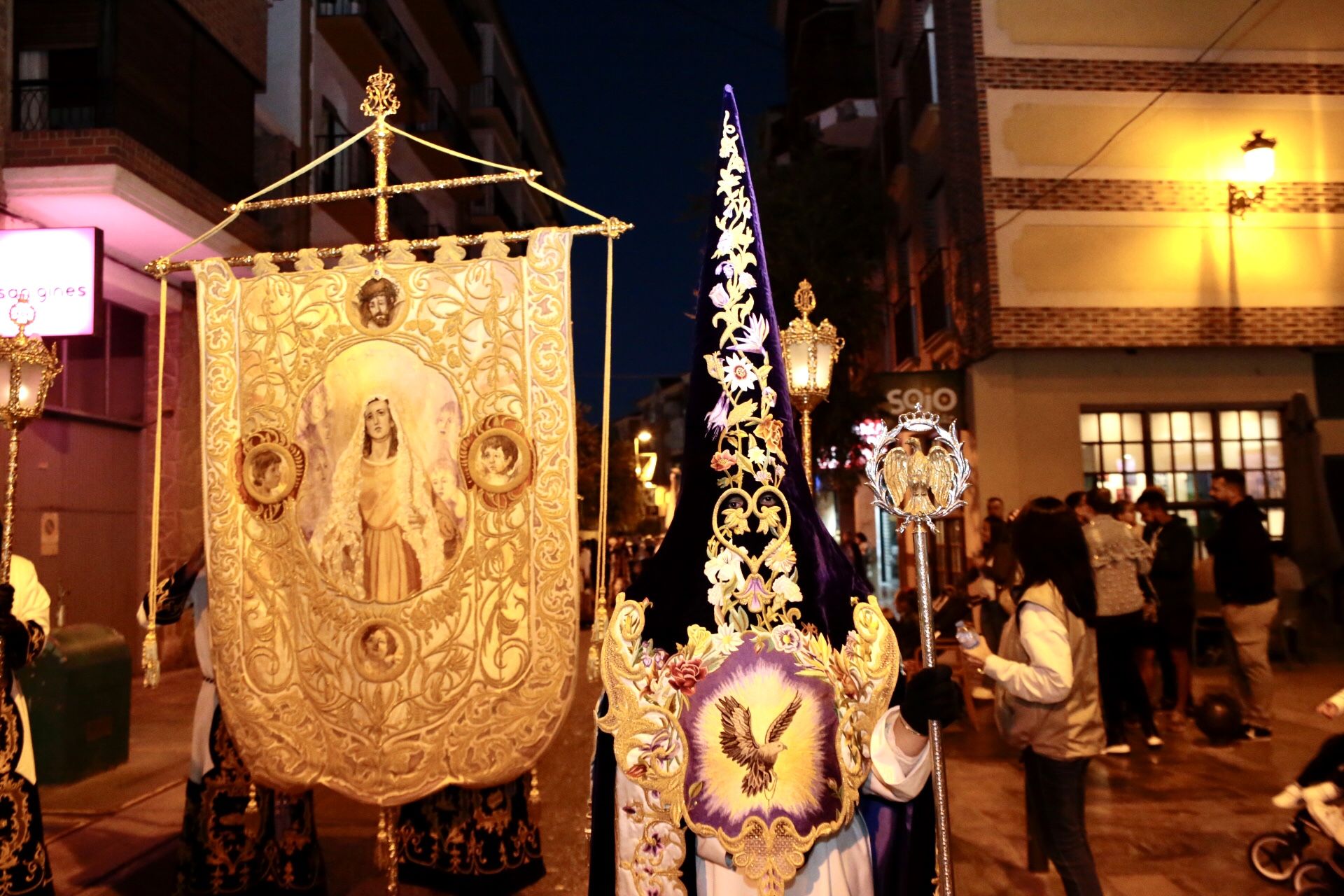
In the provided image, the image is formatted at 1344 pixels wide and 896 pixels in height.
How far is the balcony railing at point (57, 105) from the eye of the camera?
419 inches

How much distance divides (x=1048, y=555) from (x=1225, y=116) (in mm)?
12723

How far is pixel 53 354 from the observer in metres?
4.99

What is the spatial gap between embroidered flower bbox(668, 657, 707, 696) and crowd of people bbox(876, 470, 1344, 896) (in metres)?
1.08

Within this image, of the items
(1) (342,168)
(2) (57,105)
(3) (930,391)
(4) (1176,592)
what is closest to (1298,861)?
(4) (1176,592)

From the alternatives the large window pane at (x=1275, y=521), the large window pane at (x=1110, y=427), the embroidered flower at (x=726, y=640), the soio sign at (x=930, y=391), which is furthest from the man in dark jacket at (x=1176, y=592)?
the embroidered flower at (x=726, y=640)

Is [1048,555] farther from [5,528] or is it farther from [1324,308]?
[1324,308]

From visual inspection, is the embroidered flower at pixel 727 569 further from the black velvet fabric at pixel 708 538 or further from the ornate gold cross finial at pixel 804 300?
the ornate gold cross finial at pixel 804 300

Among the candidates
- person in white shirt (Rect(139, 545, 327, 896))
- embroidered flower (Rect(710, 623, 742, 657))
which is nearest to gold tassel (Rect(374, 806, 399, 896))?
person in white shirt (Rect(139, 545, 327, 896))

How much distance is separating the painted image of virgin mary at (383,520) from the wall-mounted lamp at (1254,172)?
528 inches

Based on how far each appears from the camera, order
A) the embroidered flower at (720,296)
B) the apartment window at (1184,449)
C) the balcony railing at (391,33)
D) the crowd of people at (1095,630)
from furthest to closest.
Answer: the balcony railing at (391,33) → the apartment window at (1184,449) → the crowd of people at (1095,630) → the embroidered flower at (720,296)

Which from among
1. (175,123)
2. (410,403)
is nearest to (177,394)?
(175,123)

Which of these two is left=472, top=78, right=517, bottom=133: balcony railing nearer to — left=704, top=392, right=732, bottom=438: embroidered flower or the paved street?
the paved street

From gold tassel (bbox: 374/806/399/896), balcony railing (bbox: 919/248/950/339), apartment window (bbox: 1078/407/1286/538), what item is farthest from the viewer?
balcony railing (bbox: 919/248/950/339)

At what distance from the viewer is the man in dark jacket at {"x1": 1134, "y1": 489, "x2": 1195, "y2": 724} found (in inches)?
347
